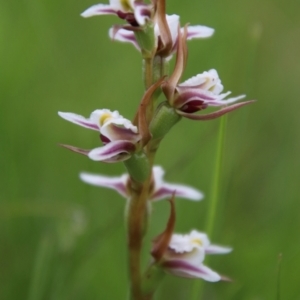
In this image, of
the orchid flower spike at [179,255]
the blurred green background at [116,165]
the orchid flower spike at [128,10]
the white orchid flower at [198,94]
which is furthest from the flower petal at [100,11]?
the blurred green background at [116,165]

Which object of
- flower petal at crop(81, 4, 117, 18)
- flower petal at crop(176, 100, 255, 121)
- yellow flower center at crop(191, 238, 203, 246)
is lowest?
yellow flower center at crop(191, 238, 203, 246)

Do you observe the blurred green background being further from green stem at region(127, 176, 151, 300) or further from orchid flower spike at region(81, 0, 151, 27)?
orchid flower spike at region(81, 0, 151, 27)

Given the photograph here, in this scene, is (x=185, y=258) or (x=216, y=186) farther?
(x=216, y=186)

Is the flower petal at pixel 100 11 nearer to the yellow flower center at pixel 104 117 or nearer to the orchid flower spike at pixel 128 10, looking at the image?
the orchid flower spike at pixel 128 10

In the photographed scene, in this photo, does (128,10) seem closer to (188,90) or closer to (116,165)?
(188,90)

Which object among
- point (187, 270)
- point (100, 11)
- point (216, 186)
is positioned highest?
point (100, 11)

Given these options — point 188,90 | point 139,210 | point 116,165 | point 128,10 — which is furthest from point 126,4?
point 116,165

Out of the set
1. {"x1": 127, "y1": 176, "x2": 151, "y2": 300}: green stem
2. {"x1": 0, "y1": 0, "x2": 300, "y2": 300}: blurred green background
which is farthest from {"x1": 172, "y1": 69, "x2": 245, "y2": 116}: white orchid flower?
{"x1": 0, "y1": 0, "x2": 300, "y2": 300}: blurred green background
